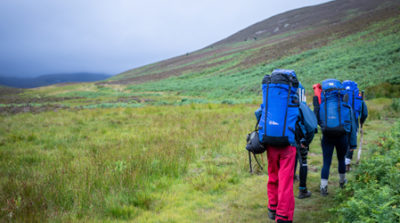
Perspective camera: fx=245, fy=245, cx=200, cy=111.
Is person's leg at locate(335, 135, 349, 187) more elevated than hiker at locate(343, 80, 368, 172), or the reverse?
hiker at locate(343, 80, 368, 172)

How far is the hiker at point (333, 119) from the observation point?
4406 millimetres

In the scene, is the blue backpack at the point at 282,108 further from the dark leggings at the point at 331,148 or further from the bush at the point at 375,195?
the dark leggings at the point at 331,148

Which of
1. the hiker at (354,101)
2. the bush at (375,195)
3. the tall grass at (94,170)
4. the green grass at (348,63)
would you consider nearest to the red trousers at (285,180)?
the bush at (375,195)

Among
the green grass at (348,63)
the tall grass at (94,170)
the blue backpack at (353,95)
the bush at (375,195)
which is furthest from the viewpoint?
the green grass at (348,63)

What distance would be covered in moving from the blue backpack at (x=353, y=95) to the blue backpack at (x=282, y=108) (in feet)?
11.1

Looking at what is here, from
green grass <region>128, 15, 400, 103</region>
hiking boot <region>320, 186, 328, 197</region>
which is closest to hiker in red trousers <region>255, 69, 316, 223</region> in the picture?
hiking boot <region>320, 186, 328, 197</region>

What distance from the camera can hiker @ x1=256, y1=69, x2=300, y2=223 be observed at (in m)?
3.25

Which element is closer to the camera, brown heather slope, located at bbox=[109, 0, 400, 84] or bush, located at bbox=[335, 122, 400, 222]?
bush, located at bbox=[335, 122, 400, 222]

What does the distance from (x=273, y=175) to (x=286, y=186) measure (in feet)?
1.04

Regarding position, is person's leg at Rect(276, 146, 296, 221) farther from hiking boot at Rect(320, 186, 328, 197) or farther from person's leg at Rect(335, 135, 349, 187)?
person's leg at Rect(335, 135, 349, 187)

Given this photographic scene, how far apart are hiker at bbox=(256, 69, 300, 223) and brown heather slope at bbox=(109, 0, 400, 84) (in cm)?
4788

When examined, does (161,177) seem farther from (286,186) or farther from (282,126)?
(282,126)

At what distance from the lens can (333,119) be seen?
443cm

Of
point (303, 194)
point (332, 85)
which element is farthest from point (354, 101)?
point (303, 194)
